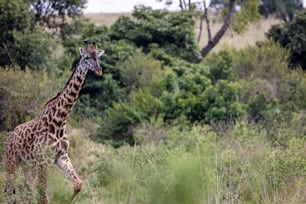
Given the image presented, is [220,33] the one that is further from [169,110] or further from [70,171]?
[70,171]

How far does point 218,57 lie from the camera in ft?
81.5

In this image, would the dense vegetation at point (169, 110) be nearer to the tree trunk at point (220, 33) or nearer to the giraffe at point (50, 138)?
the giraffe at point (50, 138)

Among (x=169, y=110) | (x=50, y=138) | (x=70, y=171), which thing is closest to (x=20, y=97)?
(x=169, y=110)

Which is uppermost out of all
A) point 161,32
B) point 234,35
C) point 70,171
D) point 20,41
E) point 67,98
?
point 67,98

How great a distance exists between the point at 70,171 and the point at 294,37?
18.3 metres

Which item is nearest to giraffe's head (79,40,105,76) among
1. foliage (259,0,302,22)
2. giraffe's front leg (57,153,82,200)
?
giraffe's front leg (57,153,82,200)

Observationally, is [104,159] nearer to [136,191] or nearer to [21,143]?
[21,143]

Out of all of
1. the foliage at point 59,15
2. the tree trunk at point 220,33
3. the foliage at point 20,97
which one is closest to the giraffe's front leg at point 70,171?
the foliage at point 20,97

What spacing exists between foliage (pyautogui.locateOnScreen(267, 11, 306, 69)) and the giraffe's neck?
16.6 m

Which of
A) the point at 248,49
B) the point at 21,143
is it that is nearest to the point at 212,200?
the point at 21,143

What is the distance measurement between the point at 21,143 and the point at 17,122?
7.21m

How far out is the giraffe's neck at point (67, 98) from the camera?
35.5ft

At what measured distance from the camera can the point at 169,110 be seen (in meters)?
20.2

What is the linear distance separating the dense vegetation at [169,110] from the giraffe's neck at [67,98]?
806 mm
